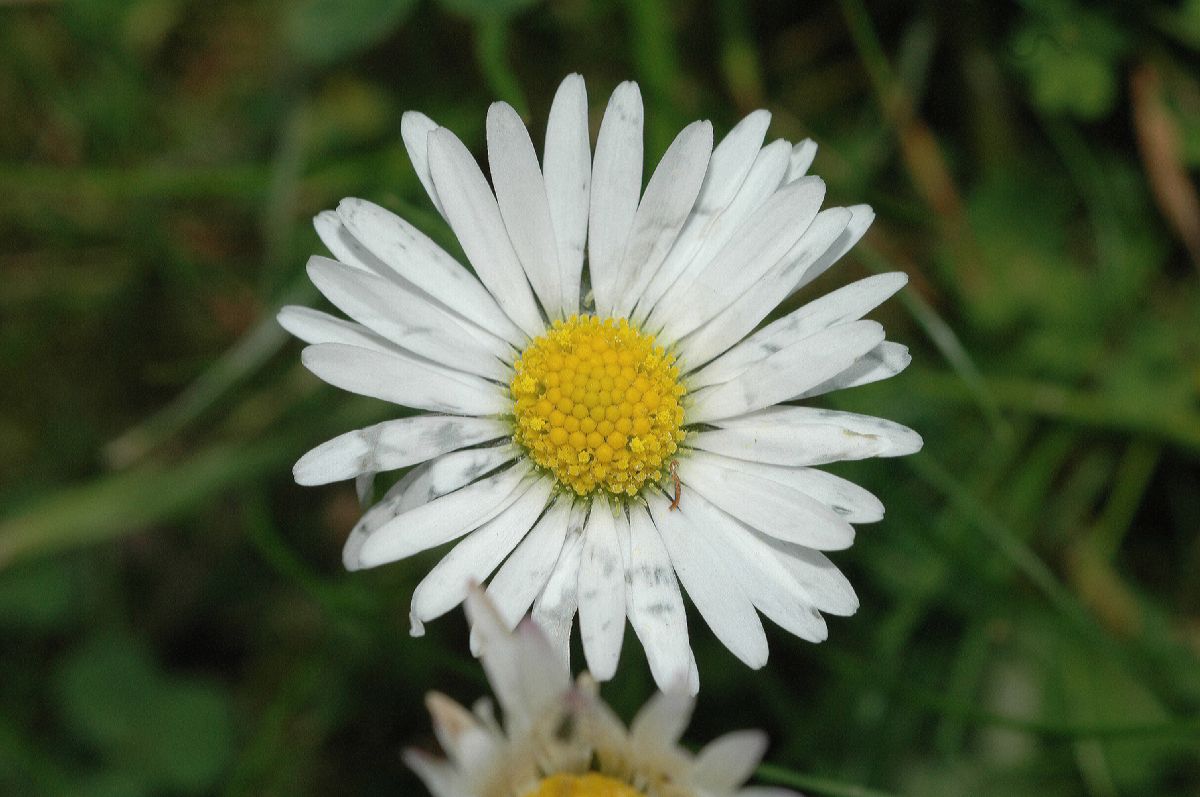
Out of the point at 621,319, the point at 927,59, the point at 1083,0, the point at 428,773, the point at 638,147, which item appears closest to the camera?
the point at 428,773

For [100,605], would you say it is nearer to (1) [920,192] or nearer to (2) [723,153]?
(2) [723,153]

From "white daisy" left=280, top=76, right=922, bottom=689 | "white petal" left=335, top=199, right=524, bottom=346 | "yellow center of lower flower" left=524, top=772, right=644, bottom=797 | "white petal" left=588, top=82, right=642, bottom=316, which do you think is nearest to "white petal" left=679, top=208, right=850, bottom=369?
"white daisy" left=280, top=76, right=922, bottom=689

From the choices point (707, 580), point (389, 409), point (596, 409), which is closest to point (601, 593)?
point (707, 580)

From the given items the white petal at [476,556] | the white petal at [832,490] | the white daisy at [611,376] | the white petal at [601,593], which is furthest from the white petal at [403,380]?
the white petal at [832,490]

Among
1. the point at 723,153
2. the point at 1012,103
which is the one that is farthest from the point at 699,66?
the point at 723,153

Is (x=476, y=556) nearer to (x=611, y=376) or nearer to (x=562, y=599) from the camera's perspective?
(x=562, y=599)

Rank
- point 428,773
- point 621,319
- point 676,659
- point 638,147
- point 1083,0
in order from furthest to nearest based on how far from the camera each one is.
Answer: point 1083,0 < point 621,319 < point 638,147 < point 676,659 < point 428,773

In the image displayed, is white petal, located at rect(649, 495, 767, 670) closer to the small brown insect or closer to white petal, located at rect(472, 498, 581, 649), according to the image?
the small brown insect
